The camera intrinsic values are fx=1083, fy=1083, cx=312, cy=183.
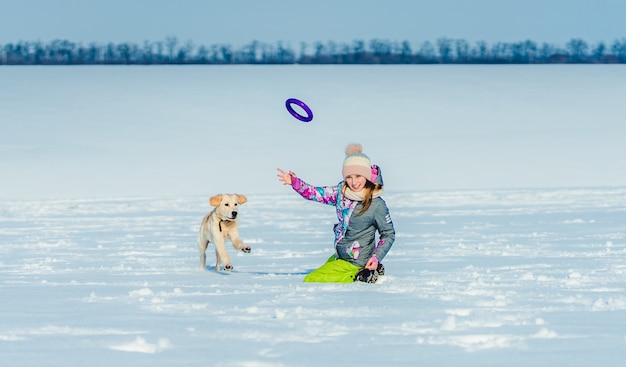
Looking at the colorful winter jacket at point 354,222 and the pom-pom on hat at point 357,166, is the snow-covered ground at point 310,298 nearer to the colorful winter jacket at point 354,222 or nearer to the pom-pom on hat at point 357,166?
the colorful winter jacket at point 354,222

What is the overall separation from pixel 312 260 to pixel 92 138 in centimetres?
2025

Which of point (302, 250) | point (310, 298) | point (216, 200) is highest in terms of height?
point (216, 200)

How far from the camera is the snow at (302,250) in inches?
198

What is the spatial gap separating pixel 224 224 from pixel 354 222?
96 centimetres

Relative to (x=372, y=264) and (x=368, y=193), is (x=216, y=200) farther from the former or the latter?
(x=372, y=264)

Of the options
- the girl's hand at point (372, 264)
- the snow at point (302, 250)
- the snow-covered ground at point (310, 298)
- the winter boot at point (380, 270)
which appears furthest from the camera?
the winter boot at point (380, 270)

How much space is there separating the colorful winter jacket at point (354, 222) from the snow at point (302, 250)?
31 centimetres

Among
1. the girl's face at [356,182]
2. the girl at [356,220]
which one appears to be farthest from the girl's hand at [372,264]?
the girl's face at [356,182]

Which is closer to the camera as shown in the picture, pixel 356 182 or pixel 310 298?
pixel 310 298

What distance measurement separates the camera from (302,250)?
364 inches

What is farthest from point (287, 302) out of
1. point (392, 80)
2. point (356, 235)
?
point (392, 80)

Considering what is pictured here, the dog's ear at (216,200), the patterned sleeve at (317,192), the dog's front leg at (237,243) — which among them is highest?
the patterned sleeve at (317,192)

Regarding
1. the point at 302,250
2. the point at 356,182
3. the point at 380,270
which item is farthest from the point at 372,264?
the point at 302,250

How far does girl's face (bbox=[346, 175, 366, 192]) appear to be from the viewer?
7.06m
